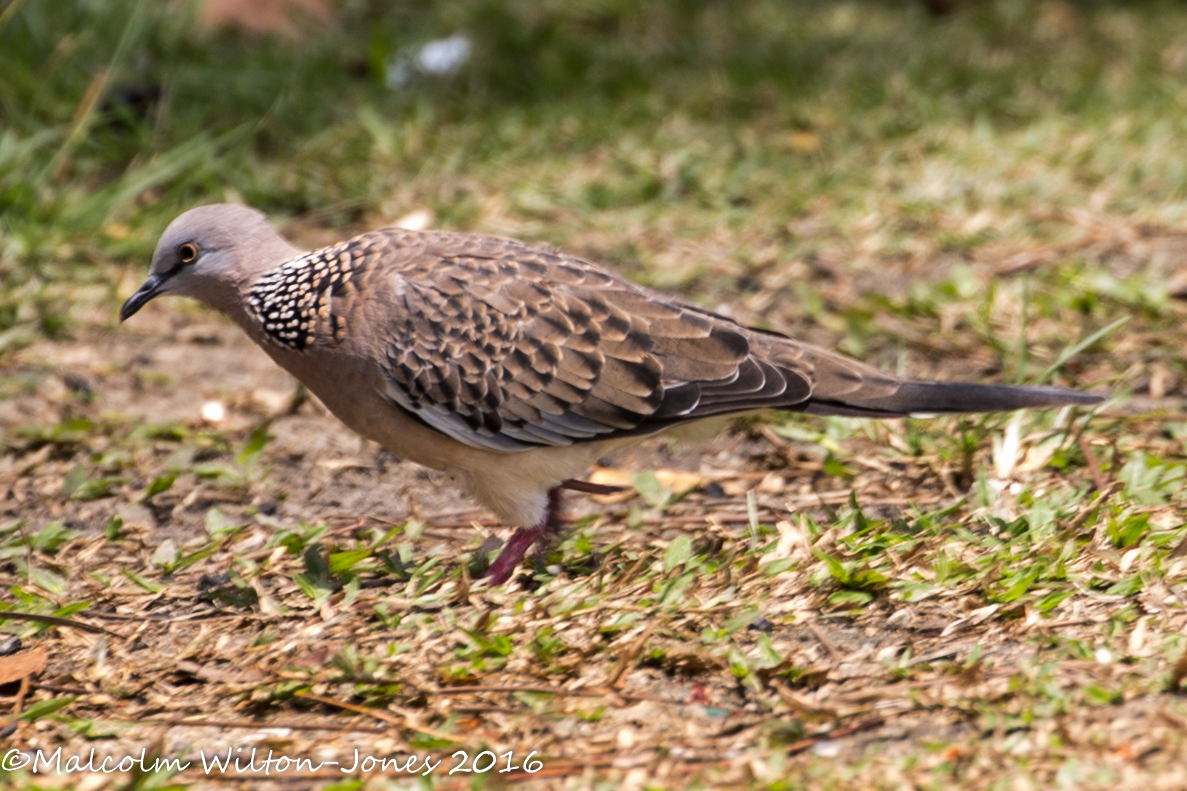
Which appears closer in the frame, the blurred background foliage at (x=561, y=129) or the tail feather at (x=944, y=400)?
the tail feather at (x=944, y=400)

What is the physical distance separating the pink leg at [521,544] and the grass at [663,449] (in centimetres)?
10

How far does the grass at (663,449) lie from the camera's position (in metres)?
2.81

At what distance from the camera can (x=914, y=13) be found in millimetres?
8320

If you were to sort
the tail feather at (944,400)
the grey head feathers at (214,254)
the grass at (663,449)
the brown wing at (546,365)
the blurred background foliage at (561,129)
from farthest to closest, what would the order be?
the blurred background foliage at (561,129) < the grey head feathers at (214,254) < the brown wing at (546,365) < the tail feather at (944,400) < the grass at (663,449)

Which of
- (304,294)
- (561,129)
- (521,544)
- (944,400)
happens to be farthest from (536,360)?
(561,129)

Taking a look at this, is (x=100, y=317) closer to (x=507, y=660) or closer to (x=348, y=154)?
(x=348, y=154)

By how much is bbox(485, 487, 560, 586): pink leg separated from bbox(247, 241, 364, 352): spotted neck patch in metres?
0.72

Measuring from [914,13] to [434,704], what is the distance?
662cm

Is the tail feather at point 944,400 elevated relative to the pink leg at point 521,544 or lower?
elevated

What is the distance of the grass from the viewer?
281cm

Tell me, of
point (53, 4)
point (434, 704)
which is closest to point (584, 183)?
point (53, 4)

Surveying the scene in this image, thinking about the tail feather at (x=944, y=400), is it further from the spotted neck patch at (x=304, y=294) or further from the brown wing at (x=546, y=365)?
the spotted neck patch at (x=304, y=294)

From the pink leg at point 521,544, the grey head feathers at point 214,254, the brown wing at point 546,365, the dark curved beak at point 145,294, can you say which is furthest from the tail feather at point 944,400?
the dark curved beak at point 145,294

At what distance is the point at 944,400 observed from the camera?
352 centimetres
